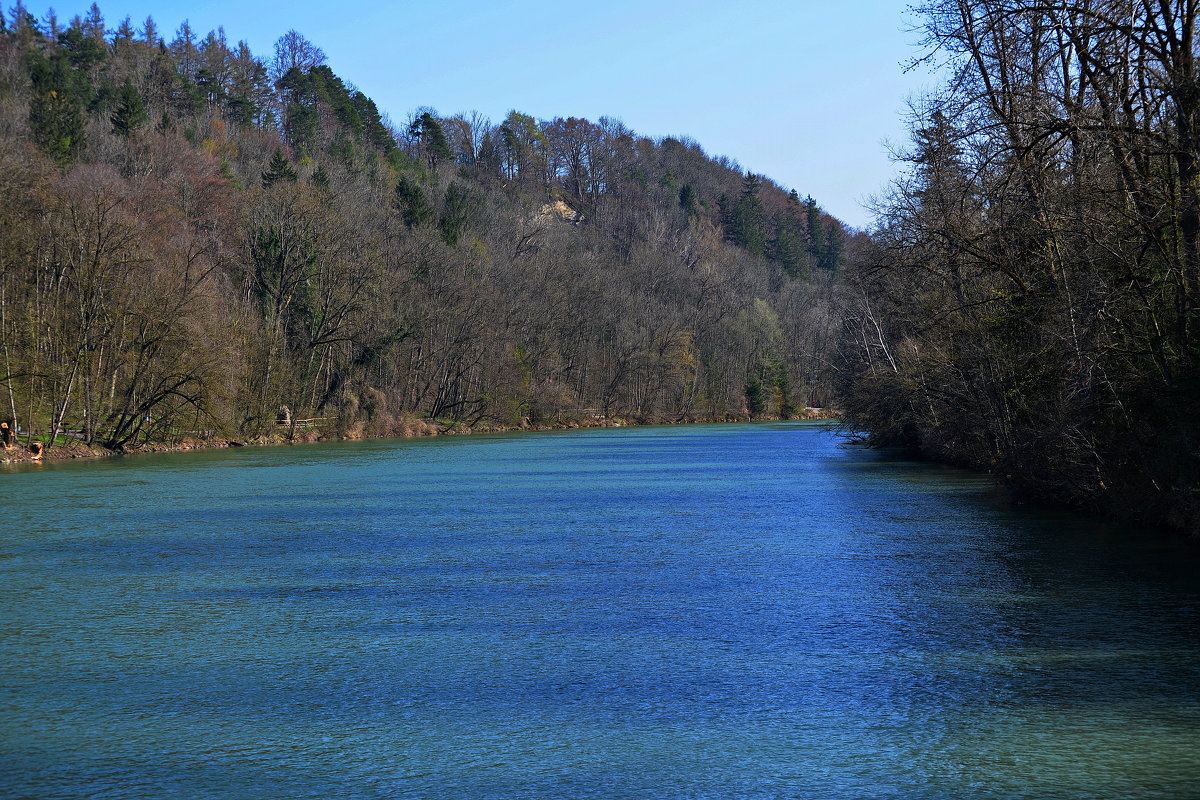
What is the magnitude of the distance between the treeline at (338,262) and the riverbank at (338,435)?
1.91ft

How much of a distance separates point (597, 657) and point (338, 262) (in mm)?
47295

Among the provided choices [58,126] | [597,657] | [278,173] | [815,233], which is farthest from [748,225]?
[597,657]

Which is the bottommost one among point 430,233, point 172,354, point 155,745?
point 155,745

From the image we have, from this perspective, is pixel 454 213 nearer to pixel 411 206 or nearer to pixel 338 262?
pixel 411 206

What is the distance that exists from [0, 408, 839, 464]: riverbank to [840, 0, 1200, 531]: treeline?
1193 inches

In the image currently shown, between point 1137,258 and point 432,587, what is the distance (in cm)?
1084

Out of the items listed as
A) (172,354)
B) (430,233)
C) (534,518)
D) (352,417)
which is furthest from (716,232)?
(534,518)

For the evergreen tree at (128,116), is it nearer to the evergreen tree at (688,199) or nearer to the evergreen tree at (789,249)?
the evergreen tree at (688,199)

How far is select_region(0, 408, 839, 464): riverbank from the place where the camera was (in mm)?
38281

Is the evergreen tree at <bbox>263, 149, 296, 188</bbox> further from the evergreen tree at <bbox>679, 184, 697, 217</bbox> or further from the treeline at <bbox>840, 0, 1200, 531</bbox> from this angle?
the evergreen tree at <bbox>679, 184, 697, 217</bbox>

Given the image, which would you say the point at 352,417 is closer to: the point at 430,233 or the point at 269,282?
the point at 269,282

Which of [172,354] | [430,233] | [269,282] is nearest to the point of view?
[172,354]

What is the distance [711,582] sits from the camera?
13.3 meters

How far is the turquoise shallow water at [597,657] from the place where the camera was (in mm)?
6680
